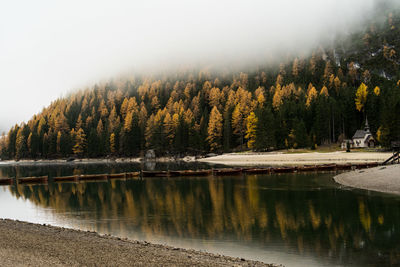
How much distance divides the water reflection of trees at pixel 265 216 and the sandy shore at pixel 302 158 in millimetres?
44725

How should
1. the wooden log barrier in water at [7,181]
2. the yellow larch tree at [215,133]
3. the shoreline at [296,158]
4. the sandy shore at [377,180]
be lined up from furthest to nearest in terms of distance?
the yellow larch tree at [215,133], the shoreline at [296,158], the wooden log barrier in water at [7,181], the sandy shore at [377,180]

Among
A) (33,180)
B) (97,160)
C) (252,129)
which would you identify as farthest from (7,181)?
(97,160)

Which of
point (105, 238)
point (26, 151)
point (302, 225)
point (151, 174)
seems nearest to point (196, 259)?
point (105, 238)

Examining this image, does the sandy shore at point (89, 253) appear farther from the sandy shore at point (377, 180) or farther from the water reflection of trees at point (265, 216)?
the sandy shore at point (377, 180)

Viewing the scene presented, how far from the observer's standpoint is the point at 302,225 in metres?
21.6

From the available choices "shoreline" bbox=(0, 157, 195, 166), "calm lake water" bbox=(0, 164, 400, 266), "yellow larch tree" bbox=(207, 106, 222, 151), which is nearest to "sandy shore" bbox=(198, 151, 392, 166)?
"yellow larch tree" bbox=(207, 106, 222, 151)

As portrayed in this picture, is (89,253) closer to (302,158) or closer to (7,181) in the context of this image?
(7,181)

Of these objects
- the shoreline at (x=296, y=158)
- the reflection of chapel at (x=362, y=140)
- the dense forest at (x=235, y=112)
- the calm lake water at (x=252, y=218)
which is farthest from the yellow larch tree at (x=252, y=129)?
the calm lake water at (x=252, y=218)

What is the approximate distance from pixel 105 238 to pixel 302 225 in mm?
12414

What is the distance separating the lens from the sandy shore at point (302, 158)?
7575cm

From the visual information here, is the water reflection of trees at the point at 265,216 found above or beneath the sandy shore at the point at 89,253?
beneath

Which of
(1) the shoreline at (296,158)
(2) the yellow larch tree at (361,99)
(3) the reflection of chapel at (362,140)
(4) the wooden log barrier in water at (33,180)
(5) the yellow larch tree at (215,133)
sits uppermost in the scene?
(2) the yellow larch tree at (361,99)

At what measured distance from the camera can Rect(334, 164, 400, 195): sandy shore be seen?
35031 millimetres

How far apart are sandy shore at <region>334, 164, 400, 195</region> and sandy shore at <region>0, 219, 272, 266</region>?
2701cm
